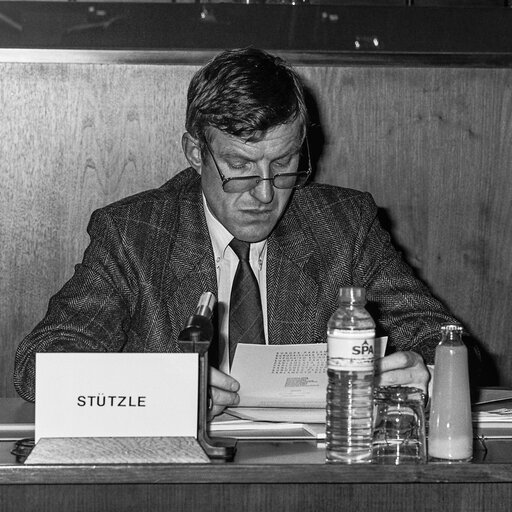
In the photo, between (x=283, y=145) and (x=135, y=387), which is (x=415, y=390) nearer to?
(x=135, y=387)

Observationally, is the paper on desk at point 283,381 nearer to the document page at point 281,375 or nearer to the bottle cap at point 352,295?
the document page at point 281,375

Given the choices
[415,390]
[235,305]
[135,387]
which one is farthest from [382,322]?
[135,387]

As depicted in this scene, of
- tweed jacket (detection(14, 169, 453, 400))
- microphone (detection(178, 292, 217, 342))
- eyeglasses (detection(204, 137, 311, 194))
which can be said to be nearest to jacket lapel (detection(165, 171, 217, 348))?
tweed jacket (detection(14, 169, 453, 400))

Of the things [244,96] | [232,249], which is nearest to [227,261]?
[232,249]

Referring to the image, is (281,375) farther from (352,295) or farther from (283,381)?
(352,295)

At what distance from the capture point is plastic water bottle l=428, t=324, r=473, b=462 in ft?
4.14

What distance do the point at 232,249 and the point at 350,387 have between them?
0.93 metres

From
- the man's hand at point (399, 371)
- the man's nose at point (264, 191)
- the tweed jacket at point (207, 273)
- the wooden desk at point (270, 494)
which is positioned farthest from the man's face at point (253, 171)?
the wooden desk at point (270, 494)

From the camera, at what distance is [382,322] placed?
2.07m

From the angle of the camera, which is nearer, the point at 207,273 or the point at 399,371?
the point at 399,371

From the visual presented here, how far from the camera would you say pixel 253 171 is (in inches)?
79.2

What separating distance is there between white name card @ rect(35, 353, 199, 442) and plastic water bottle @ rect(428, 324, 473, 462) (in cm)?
32

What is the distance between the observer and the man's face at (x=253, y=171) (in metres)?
2.00

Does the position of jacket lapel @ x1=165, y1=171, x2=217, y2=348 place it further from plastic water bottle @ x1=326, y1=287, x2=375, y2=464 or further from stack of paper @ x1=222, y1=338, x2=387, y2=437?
plastic water bottle @ x1=326, y1=287, x2=375, y2=464
